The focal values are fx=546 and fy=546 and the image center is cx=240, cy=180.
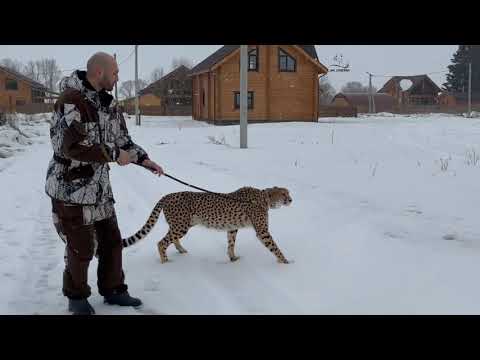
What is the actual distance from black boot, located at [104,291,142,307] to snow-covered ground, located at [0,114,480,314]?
7 cm

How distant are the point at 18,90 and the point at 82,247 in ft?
221

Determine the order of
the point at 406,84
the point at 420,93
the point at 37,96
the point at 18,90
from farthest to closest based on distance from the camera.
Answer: the point at 406,84 < the point at 420,93 < the point at 37,96 < the point at 18,90

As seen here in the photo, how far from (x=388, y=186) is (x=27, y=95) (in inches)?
2518

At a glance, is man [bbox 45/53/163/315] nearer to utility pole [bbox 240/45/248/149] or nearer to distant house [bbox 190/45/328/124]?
utility pole [bbox 240/45/248/149]

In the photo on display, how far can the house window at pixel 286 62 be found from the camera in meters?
39.6

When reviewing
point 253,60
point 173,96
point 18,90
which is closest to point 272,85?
point 253,60

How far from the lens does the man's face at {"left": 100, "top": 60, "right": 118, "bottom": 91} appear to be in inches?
174

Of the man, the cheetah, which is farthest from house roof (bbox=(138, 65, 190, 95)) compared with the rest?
the man

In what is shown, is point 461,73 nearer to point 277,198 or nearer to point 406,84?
point 406,84

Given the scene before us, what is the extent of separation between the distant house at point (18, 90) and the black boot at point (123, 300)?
61.5m

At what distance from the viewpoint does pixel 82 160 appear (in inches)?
166

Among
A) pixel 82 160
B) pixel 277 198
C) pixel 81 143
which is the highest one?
pixel 81 143

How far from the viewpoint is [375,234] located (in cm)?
717
